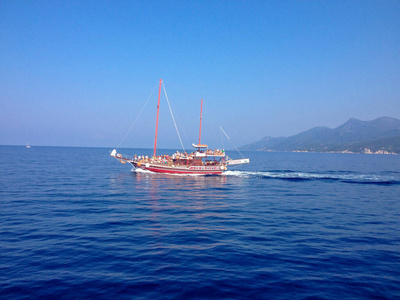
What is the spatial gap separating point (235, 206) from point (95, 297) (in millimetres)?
18882

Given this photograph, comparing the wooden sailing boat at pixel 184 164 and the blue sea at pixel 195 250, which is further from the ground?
the wooden sailing boat at pixel 184 164

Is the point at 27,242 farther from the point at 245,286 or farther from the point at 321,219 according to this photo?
the point at 321,219

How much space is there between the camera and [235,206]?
26375mm

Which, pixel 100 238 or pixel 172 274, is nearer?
pixel 172 274

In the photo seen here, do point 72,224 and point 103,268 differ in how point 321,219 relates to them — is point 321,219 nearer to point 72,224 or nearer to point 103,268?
point 103,268

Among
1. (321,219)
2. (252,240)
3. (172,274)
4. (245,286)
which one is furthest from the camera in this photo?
(321,219)

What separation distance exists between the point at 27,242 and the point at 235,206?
61.1ft

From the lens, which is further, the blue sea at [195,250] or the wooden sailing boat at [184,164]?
the wooden sailing boat at [184,164]

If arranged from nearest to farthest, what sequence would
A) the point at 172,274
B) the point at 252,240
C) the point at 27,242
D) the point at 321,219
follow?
1. the point at 172,274
2. the point at 27,242
3. the point at 252,240
4. the point at 321,219

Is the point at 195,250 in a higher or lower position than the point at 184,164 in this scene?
lower

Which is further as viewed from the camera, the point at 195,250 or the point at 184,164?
the point at 184,164

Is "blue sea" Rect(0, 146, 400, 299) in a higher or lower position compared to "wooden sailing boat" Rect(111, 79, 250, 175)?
lower

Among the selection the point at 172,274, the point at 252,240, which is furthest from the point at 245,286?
the point at 252,240

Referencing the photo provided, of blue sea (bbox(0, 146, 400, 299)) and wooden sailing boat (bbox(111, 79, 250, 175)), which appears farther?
wooden sailing boat (bbox(111, 79, 250, 175))
